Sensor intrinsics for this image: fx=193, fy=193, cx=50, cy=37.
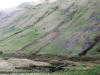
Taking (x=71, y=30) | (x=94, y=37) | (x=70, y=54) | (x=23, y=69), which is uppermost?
(x=71, y=30)

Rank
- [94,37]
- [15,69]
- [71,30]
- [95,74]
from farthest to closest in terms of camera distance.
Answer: [71,30]
[94,37]
[15,69]
[95,74]

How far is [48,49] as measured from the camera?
159125 millimetres

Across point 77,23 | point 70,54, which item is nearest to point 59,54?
point 70,54

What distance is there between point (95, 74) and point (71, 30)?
104792mm

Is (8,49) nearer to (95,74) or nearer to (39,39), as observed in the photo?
A: (39,39)

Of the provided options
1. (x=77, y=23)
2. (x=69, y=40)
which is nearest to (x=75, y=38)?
(x=69, y=40)

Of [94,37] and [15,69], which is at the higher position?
[94,37]

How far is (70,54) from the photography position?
14150cm

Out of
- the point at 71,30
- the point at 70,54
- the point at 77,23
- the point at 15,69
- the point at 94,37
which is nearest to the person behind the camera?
the point at 15,69

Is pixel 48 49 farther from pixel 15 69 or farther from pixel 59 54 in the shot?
pixel 15 69

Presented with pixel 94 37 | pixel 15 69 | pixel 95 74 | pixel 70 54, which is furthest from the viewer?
pixel 94 37

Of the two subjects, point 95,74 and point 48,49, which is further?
point 48,49

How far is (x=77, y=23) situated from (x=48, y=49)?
164ft

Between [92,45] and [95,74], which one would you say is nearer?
[95,74]
